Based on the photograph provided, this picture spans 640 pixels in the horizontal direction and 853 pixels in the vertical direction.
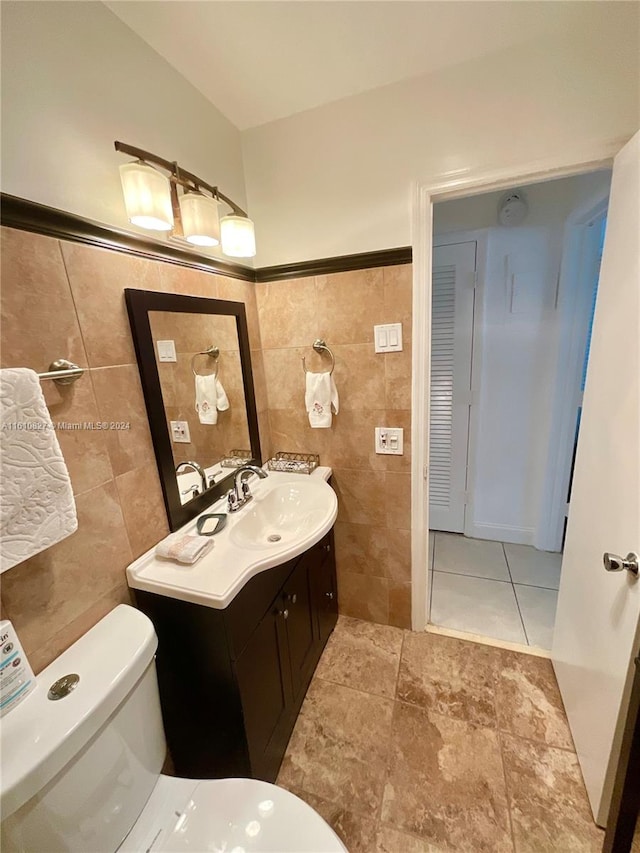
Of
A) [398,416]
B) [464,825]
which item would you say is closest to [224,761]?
[464,825]

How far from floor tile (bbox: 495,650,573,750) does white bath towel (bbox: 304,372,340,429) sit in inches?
55.4

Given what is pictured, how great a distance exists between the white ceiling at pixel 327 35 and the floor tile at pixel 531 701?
242 cm

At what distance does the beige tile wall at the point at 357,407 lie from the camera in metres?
1.45

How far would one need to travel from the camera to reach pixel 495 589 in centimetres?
201

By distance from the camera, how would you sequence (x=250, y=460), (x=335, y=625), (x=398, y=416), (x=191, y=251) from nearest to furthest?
(x=191, y=251) → (x=398, y=416) → (x=250, y=460) → (x=335, y=625)

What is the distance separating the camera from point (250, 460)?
1626 millimetres

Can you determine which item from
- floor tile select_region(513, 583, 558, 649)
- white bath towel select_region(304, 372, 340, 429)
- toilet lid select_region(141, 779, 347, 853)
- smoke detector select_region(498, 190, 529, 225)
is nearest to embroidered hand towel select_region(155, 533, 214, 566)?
toilet lid select_region(141, 779, 347, 853)

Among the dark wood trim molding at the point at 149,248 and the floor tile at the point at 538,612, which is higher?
the dark wood trim molding at the point at 149,248

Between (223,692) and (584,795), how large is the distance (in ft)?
4.17

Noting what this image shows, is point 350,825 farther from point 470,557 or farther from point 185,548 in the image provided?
point 470,557

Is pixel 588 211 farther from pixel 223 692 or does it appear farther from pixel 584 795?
pixel 223 692

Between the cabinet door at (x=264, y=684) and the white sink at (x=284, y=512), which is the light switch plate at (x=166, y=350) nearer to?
the white sink at (x=284, y=512)

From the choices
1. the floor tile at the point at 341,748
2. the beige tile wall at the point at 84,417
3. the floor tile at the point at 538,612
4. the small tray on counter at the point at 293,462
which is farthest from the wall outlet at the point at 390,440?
the floor tile at the point at 538,612

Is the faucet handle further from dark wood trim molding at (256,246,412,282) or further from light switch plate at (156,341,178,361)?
dark wood trim molding at (256,246,412,282)
